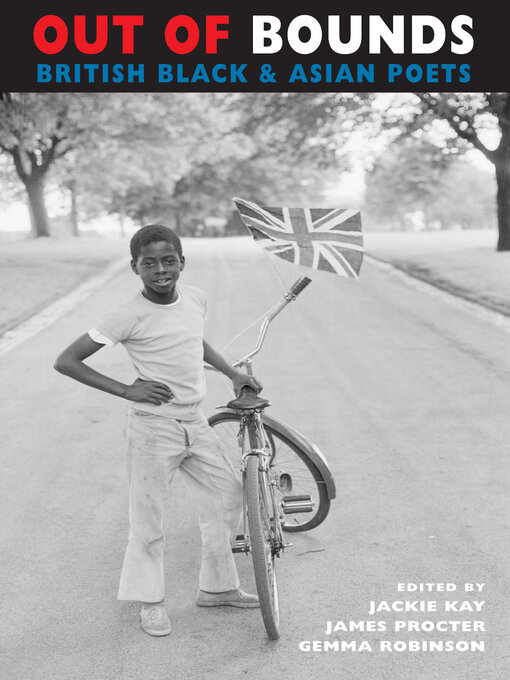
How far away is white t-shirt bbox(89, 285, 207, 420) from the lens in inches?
146

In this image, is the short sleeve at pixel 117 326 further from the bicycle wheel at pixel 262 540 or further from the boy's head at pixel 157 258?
the bicycle wheel at pixel 262 540

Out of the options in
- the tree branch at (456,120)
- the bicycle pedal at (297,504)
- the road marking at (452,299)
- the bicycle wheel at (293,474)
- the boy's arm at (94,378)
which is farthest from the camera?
the tree branch at (456,120)

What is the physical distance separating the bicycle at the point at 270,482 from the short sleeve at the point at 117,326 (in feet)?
2.19

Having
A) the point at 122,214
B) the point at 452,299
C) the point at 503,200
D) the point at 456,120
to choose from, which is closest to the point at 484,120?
the point at 456,120

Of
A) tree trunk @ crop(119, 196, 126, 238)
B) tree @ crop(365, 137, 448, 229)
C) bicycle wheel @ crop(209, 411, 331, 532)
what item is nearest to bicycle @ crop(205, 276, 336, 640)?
bicycle wheel @ crop(209, 411, 331, 532)

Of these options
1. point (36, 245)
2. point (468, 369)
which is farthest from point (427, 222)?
point (468, 369)

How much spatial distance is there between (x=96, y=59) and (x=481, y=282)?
10.5 metres

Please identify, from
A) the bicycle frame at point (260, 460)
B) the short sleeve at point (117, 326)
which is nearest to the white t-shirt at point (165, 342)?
the short sleeve at point (117, 326)

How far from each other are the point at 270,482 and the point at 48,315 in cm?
1103

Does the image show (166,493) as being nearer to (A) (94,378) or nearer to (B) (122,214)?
(A) (94,378)

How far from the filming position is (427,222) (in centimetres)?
9581

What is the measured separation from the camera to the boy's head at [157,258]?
3750 mm

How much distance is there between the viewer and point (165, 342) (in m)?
3.79

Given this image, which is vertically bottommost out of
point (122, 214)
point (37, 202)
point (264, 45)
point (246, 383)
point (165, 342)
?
point (246, 383)
